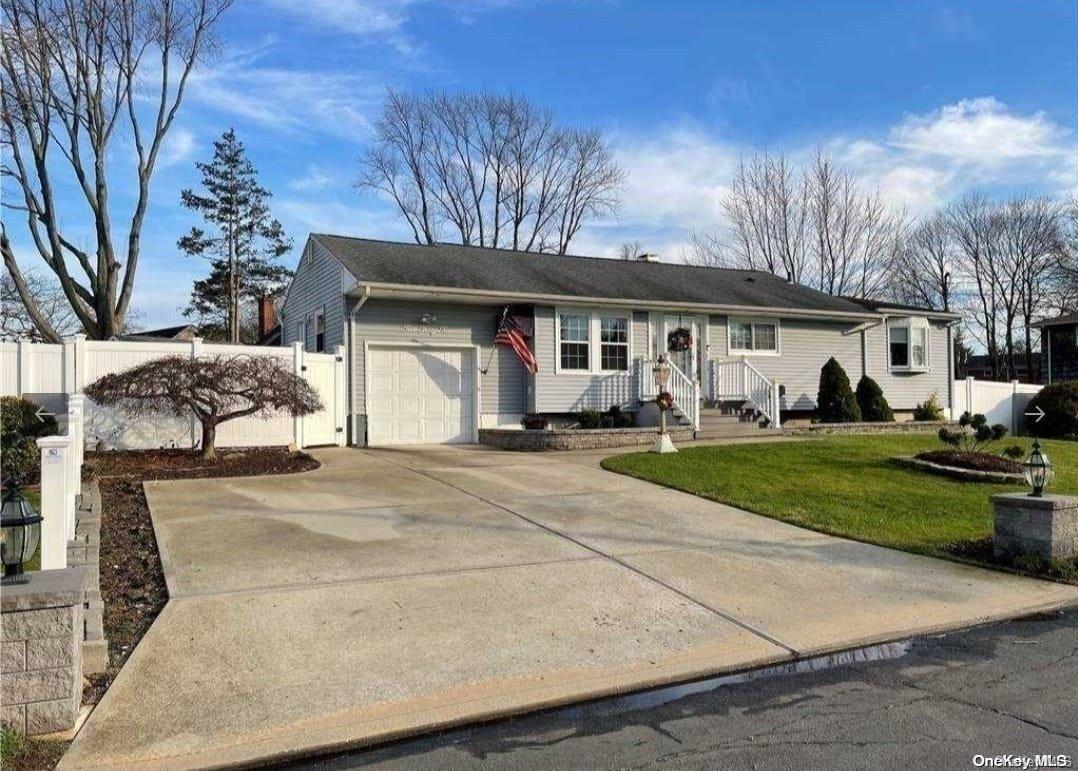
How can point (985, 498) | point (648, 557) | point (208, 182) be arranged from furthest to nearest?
point (208, 182)
point (985, 498)
point (648, 557)

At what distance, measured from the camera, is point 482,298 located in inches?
638

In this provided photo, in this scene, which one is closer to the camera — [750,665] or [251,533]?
[750,665]

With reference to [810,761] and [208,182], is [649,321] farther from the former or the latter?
[208,182]

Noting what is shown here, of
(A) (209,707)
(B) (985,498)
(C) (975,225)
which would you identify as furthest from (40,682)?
(C) (975,225)

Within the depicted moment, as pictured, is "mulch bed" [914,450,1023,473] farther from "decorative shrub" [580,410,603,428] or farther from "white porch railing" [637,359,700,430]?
"decorative shrub" [580,410,603,428]

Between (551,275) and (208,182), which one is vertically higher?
(208,182)

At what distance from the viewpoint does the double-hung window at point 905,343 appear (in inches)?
869

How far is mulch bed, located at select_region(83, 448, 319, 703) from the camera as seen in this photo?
486cm

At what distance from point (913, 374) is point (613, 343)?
10.4 m

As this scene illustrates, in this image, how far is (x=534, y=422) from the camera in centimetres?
1672

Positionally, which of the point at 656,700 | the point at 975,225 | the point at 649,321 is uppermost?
the point at 975,225

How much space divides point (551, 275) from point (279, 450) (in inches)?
319

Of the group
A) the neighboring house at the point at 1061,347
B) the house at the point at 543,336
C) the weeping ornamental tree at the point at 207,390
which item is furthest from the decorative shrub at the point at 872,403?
the neighboring house at the point at 1061,347

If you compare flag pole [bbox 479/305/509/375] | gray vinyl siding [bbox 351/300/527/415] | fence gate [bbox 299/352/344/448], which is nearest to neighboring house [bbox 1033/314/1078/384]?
gray vinyl siding [bbox 351/300/527/415]
